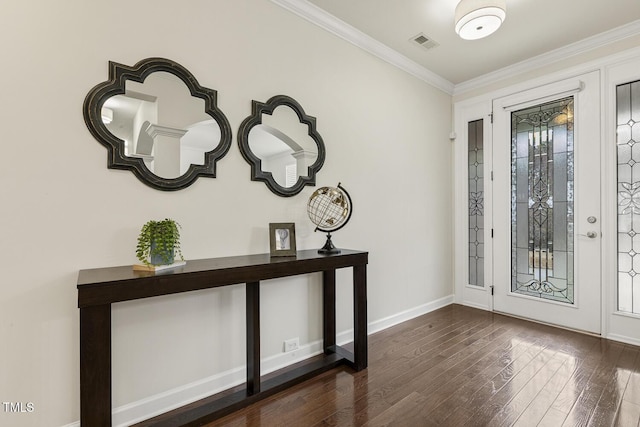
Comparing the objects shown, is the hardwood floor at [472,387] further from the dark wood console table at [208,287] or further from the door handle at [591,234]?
the door handle at [591,234]

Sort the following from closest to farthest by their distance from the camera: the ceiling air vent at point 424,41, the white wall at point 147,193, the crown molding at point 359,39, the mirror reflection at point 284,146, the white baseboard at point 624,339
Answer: the white wall at point 147,193 → the mirror reflection at point 284,146 → the crown molding at point 359,39 → the white baseboard at point 624,339 → the ceiling air vent at point 424,41

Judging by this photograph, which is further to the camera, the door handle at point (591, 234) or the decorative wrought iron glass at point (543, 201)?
the decorative wrought iron glass at point (543, 201)

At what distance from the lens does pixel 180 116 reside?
1936 mm

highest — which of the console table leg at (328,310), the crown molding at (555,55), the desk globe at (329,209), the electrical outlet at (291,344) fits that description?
the crown molding at (555,55)

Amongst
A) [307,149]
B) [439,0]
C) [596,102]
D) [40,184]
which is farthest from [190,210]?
[596,102]

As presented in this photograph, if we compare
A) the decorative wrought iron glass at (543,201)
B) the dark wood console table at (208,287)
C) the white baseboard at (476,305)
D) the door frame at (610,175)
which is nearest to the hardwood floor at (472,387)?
the dark wood console table at (208,287)

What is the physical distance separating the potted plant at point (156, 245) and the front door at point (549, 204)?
11.5 ft

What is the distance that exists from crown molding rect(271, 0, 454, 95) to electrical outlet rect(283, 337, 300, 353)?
2598mm

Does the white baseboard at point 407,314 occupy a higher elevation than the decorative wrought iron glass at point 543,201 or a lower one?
lower

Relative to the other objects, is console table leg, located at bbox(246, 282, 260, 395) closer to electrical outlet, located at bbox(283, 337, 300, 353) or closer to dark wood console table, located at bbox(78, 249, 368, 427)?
dark wood console table, located at bbox(78, 249, 368, 427)

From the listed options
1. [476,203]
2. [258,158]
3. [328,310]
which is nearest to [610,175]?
[476,203]

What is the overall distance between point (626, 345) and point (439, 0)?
338cm

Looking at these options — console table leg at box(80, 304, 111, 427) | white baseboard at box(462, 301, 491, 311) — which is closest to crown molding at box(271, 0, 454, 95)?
console table leg at box(80, 304, 111, 427)

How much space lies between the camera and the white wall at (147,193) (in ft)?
4.93
